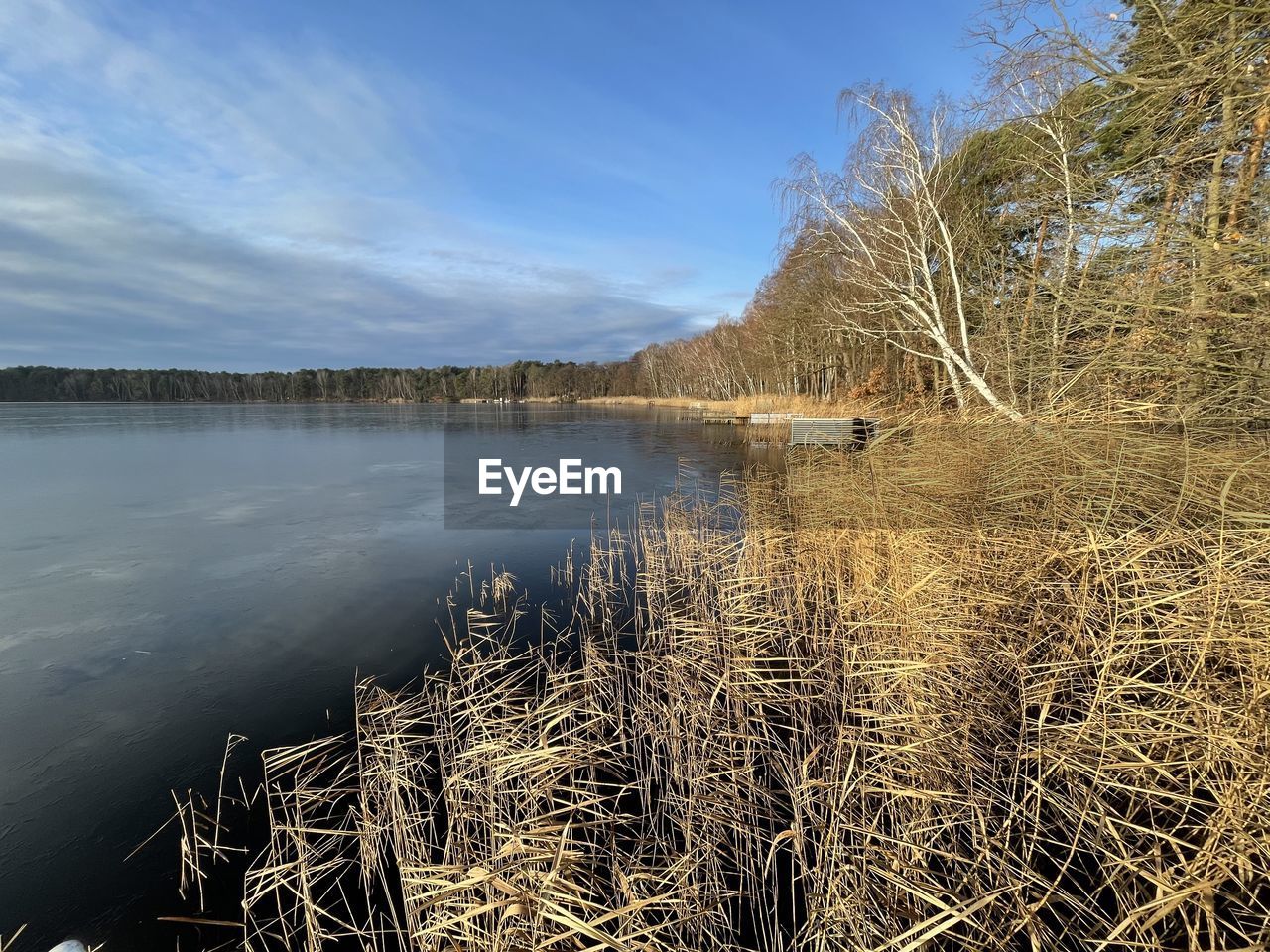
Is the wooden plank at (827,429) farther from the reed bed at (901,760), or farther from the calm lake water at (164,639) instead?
the reed bed at (901,760)

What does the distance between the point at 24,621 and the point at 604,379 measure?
10495 cm

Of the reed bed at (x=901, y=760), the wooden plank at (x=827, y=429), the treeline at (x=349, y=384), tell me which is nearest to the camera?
the reed bed at (x=901, y=760)

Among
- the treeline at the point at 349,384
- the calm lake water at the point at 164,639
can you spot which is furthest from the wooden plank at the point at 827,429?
the treeline at the point at 349,384

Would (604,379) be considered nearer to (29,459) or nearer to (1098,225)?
(29,459)

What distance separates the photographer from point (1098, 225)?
16.2ft

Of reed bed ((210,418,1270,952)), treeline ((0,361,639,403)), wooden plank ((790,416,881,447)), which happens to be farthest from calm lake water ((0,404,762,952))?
treeline ((0,361,639,403))

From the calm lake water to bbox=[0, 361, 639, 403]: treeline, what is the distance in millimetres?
86448

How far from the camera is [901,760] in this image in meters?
2.85

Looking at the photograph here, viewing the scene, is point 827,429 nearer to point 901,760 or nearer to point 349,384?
point 901,760

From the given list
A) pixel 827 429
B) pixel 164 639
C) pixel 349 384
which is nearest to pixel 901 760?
pixel 164 639

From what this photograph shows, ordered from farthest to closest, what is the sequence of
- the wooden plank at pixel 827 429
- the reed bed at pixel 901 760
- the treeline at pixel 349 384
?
1. the treeline at pixel 349 384
2. the wooden plank at pixel 827 429
3. the reed bed at pixel 901 760

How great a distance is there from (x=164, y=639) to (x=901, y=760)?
23.9 feet

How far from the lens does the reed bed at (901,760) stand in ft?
6.90

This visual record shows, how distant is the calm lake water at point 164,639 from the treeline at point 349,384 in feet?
284
